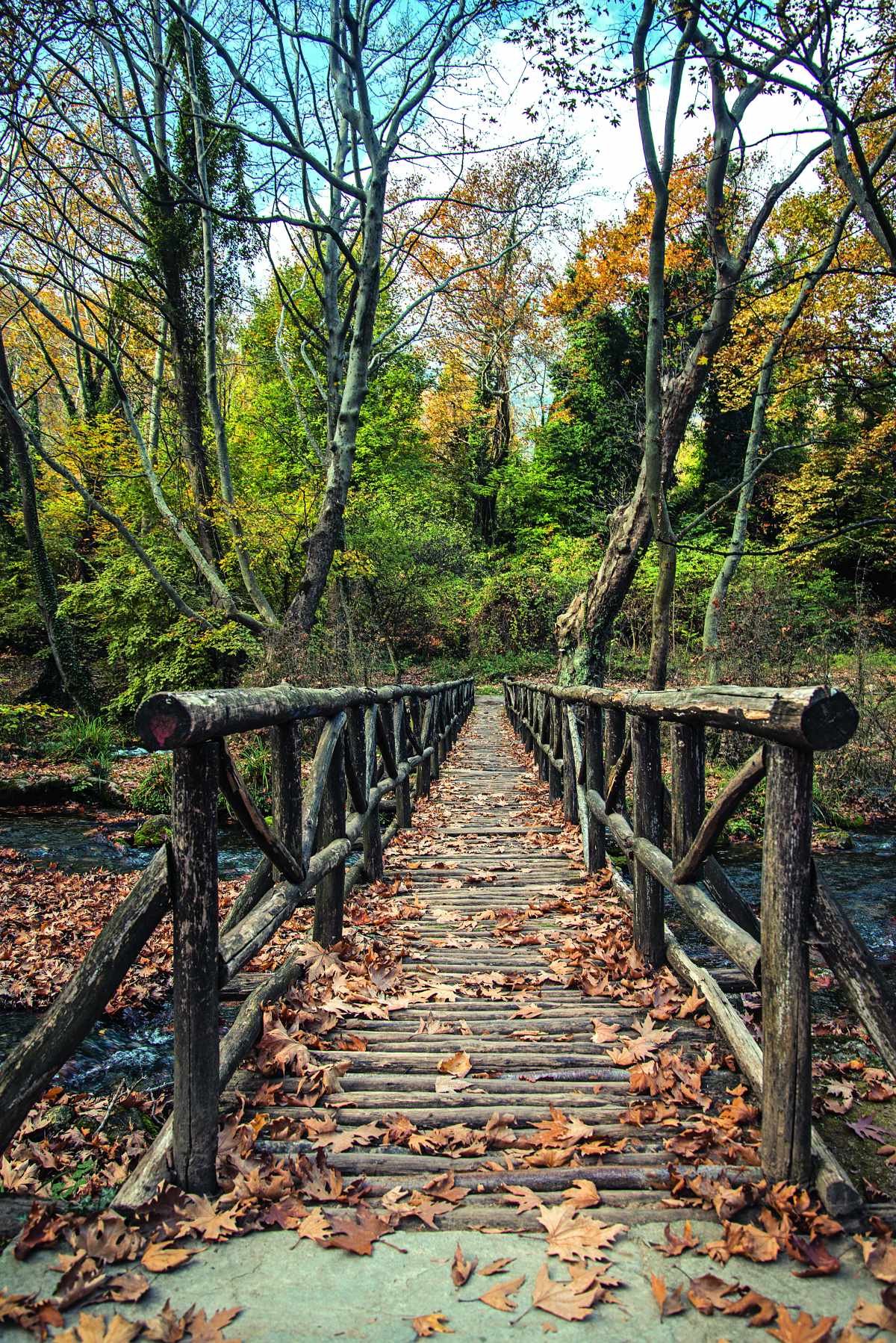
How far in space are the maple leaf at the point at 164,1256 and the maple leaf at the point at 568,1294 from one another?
2.92 ft

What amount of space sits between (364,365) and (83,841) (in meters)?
8.20

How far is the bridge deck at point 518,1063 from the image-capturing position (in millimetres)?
2434

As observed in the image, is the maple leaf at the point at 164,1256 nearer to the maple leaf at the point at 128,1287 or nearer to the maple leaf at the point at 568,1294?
the maple leaf at the point at 128,1287

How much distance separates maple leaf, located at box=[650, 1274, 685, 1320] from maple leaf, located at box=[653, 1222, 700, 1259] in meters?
0.13

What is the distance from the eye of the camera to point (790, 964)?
2254mm

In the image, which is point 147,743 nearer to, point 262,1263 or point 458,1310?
point 262,1263

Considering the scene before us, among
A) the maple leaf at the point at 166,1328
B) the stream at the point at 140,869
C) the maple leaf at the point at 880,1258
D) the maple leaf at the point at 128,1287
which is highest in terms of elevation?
the maple leaf at the point at 166,1328

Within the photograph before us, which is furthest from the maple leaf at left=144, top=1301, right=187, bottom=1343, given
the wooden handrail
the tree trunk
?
the tree trunk

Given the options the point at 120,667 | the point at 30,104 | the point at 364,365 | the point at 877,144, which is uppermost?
the point at 30,104

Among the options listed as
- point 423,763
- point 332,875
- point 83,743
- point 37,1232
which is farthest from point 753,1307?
point 83,743

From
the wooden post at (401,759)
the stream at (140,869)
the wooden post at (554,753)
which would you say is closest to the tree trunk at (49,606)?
Result: the stream at (140,869)

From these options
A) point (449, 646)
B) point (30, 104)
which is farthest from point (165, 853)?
point (449, 646)

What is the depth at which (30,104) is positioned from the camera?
13.8 m

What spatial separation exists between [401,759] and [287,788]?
430 centimetres
